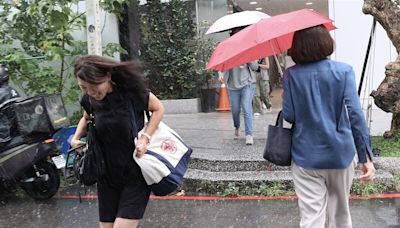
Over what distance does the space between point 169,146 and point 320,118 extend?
939 millimetres

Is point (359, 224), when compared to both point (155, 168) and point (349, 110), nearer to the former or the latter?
point (349, 110)

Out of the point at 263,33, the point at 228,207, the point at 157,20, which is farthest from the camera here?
the point at 157,20

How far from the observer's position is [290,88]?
2883mm

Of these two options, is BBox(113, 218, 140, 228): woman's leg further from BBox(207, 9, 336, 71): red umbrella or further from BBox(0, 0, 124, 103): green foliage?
BBox(0, 0, 124, 103): green foliage

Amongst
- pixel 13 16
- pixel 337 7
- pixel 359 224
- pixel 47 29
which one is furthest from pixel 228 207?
pixel 337 7

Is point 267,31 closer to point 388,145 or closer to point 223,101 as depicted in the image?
point 388,145

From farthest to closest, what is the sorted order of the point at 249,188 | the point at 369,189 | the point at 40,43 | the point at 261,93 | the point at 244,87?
the point at 261,93
the point at 40,43
the point at 244,87
the point at 249,188
the point at 369,189

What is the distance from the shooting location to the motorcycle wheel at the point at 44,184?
5453 mm

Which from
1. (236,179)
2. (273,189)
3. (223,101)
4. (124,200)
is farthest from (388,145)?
(223,101)

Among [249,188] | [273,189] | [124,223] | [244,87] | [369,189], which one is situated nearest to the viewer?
[124,223]

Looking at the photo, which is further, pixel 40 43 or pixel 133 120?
pixel 40 43

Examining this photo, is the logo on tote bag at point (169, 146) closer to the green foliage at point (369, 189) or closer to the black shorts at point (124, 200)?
the black shorts at point (124, 200)

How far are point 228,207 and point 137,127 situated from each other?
2.32m

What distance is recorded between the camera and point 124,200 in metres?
2.84
